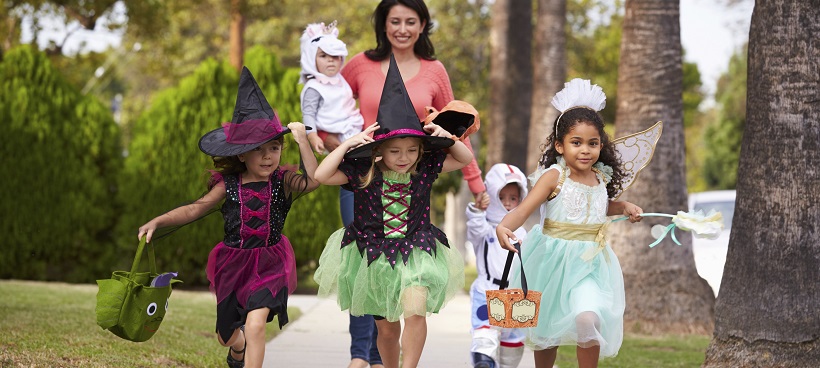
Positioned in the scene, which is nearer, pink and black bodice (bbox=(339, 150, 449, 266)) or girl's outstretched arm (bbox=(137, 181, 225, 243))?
pink and black bodice (bbox=(339, 150, 449, 266))

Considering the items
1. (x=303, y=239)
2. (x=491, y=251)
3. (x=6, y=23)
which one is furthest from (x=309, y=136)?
(x=6, y=23)

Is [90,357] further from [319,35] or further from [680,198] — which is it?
[680,198]

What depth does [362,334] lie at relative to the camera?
678 cm

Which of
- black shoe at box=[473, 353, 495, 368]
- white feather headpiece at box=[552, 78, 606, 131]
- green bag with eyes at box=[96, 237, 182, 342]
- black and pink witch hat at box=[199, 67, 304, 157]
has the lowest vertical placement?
black shoe at box=[473, 353, 495, 368]

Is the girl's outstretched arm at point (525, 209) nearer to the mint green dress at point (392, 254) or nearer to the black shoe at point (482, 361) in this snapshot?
the mint green dress at point (392, 254)

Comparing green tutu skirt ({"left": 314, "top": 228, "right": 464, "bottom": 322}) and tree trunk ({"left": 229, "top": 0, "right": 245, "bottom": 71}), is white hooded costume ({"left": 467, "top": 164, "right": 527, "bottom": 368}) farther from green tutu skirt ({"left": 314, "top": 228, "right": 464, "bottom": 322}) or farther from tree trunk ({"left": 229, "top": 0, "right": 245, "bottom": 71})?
tree trunk ({"left": 229, "top": 0, "right": 245, "bottom": 71})

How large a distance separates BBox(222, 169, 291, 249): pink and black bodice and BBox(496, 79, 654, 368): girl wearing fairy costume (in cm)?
128

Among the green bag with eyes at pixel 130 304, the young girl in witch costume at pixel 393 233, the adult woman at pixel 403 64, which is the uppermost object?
the adult woman at pixel 403 64

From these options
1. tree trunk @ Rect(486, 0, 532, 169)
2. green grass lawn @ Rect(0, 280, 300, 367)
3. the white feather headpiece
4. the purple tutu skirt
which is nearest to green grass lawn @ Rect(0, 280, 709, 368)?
green grass lawn @ Rect(0, 280, 300, 367)

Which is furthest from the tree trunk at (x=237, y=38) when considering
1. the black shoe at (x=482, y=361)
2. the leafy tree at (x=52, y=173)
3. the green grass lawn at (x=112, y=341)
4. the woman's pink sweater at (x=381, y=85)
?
the black shoe at (x=482, y=361)

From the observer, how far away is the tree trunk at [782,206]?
6.90 meters

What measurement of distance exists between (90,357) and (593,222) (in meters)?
3.16

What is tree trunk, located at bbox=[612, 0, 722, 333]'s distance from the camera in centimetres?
1079

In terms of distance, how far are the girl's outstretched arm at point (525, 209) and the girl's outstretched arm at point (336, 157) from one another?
82 centimetres
